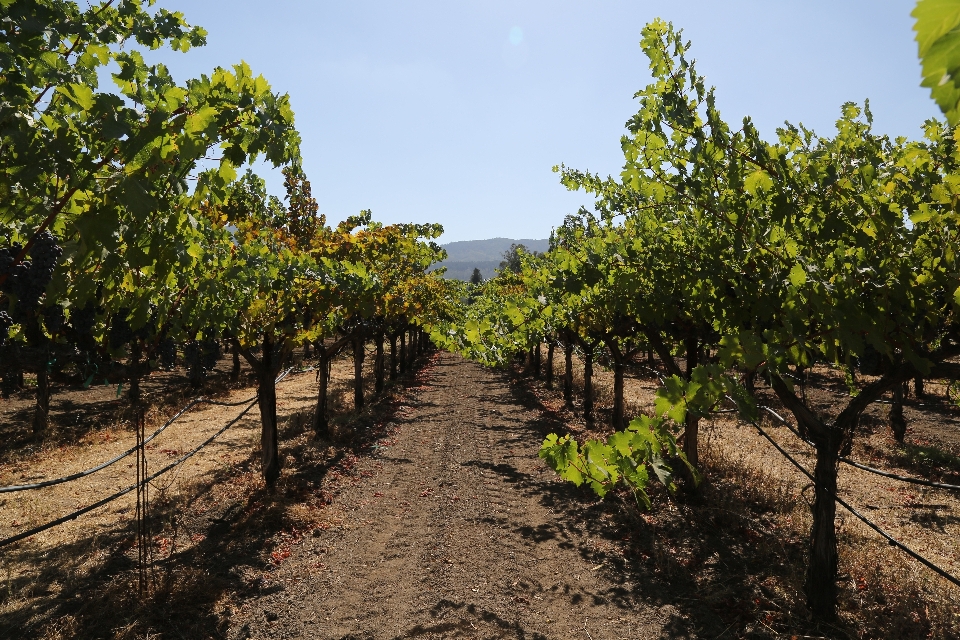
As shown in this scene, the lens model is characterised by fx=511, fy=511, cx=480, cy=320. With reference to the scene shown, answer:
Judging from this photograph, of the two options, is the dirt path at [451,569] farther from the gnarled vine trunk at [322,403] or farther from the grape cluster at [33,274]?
the grape cluster at [33,274]

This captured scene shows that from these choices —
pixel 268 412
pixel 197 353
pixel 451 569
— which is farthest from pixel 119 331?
pixel 268 412

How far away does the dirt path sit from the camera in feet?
21.8

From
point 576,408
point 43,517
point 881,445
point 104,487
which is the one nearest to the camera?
point 43,517

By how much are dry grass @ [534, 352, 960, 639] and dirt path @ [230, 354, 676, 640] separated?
95cm

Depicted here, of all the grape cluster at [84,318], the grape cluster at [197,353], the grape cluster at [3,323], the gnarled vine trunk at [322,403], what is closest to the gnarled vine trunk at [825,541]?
the grape cluster at [84,318]

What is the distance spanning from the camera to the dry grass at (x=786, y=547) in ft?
21.6

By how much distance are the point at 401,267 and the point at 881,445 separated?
16.7 meters

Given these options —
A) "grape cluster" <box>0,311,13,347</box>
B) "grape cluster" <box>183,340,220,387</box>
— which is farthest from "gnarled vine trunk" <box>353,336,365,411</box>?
"grape cluster" <box>0,311,13,347</box>

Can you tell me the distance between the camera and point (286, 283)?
916cm

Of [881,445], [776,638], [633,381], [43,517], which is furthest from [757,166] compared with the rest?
[633,381]

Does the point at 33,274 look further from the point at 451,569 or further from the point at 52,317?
the point at 451,569

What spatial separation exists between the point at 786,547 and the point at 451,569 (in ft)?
18.4

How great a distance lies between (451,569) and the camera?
8.04m

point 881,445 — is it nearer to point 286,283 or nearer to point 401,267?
point 401,267
